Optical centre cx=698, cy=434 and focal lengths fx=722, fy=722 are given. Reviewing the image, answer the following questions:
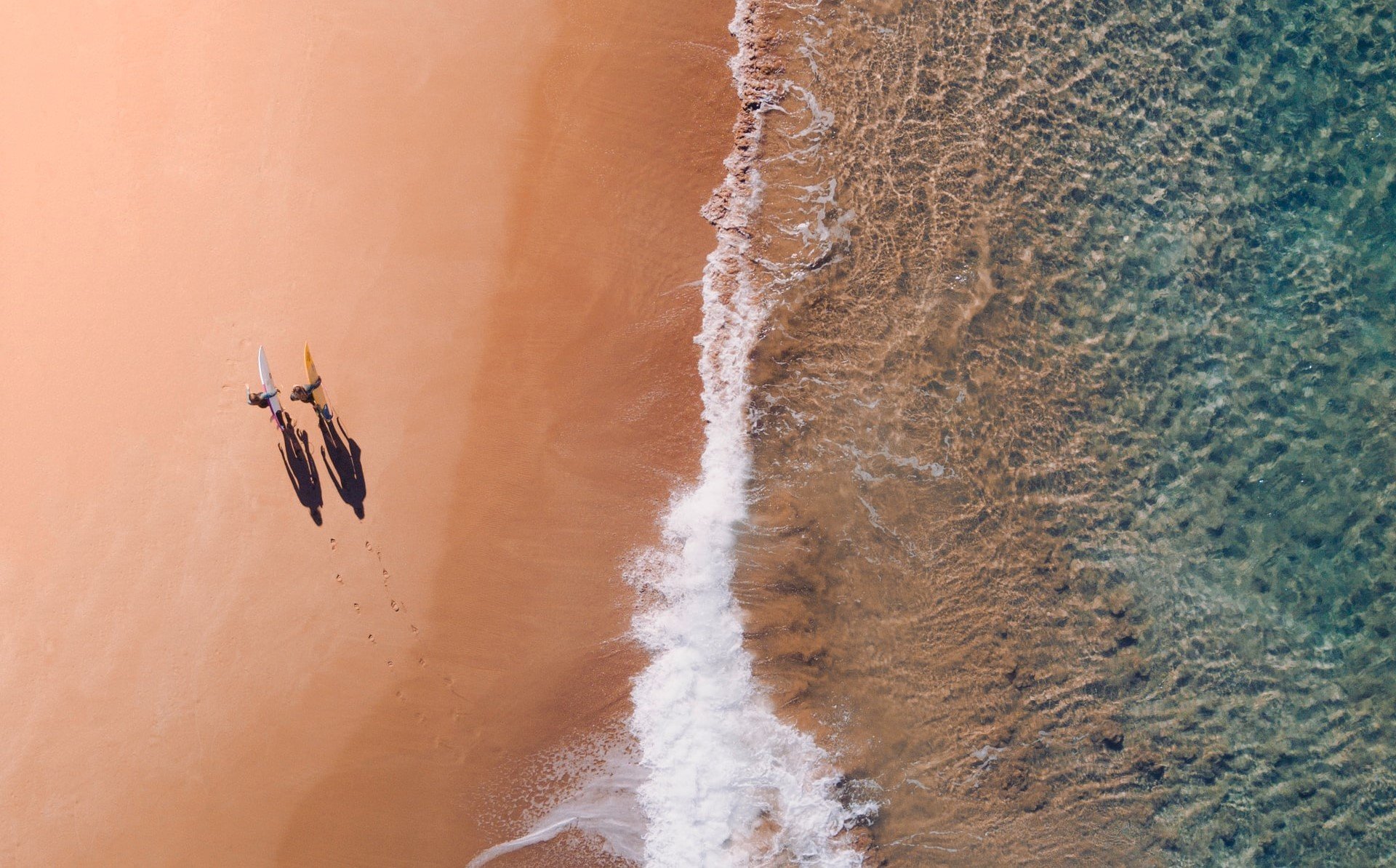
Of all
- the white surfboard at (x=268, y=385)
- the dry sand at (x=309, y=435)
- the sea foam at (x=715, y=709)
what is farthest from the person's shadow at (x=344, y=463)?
the sea foam at (x=715, y=709)

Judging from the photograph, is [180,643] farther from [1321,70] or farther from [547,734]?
[1321,70]

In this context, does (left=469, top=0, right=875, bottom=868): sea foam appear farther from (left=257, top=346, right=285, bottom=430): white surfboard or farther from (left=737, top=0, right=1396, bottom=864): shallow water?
(left=257, top=346, right=285, bottom=430): white surfboard

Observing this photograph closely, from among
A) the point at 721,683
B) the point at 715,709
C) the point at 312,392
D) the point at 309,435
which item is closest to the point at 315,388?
the point at 312,392

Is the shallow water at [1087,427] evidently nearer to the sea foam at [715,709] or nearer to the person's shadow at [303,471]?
the sea foam at [715,709]

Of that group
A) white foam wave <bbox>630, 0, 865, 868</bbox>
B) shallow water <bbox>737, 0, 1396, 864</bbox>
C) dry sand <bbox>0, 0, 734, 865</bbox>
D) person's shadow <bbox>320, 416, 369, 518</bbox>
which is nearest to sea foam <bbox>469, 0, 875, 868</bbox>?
white foam wave <bbox>630, 0, 865, 868</bbox>

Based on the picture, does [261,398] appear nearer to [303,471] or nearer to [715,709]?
[303,471]

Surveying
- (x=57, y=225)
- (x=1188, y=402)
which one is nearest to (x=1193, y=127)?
(x=1188, y=402)
